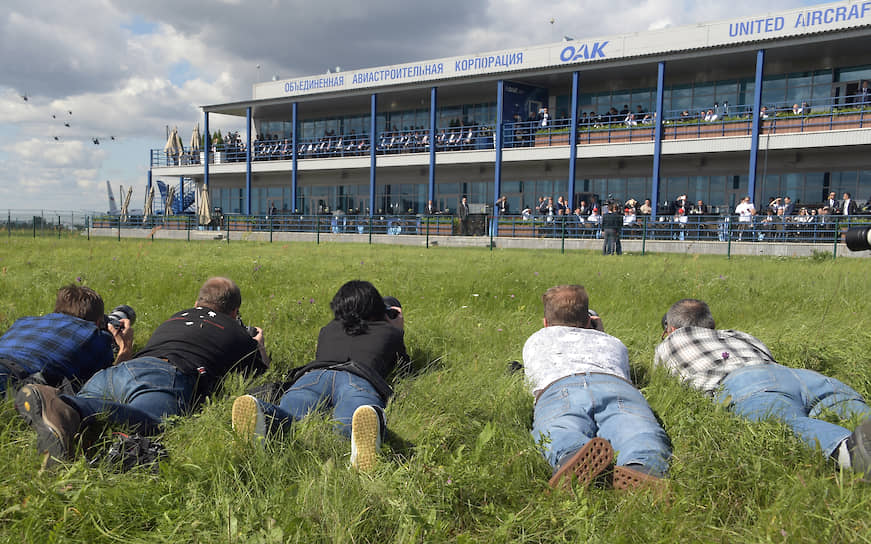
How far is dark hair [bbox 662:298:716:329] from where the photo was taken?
4.08 meters

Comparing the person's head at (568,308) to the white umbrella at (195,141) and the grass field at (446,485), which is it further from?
the white umbrella at (195,141)

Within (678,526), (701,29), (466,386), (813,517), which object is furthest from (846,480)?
(701,29)

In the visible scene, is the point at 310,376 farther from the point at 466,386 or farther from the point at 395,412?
the point at 466,386

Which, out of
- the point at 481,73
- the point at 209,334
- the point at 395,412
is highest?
the point at 481,73

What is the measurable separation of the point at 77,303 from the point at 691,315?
12.5ft

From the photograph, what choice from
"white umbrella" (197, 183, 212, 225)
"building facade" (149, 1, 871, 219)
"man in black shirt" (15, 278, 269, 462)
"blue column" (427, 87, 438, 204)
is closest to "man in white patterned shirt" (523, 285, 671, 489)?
"man in black shirt" (15, 278, 269, 462)

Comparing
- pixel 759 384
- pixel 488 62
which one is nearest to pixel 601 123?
pixel 488 62

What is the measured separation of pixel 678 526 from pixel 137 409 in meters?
2.44

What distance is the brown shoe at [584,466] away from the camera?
7.94ft

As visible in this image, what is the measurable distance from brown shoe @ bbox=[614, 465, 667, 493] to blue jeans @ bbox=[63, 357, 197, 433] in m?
2.13

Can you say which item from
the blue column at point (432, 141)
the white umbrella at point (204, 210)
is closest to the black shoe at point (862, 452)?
the blue column at point (432, 141)

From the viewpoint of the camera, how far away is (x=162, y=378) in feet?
10.6

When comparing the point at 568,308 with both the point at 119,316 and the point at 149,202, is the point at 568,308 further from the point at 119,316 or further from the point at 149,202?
the point at 149,202

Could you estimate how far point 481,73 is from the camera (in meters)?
27.9
